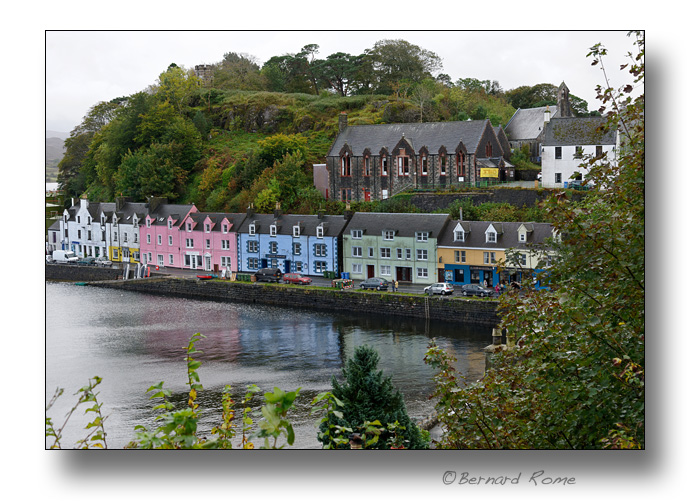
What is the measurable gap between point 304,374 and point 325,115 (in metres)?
3.10

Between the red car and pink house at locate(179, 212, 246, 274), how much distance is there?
69 cm

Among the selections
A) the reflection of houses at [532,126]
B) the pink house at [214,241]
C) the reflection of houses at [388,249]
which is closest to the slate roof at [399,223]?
the reflection of houses at [388,249]

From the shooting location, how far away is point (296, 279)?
32.3ft

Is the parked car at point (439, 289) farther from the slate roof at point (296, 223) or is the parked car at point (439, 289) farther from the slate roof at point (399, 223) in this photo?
the slate roof at point (296, 223)

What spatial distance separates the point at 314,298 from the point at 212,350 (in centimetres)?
201

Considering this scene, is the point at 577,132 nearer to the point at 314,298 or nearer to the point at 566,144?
the point at 566,144

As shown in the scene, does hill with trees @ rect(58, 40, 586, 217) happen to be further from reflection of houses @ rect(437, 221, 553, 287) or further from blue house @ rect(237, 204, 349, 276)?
reflection of houses @ rect(437, 221, 553, 287)

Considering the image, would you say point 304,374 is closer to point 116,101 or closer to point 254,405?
point 254,405

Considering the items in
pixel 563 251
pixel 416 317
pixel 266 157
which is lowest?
pixel 416 317

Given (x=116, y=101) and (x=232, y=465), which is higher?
(x=116, y=101)

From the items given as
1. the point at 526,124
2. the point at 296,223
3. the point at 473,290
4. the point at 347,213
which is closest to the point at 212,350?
the point at 296,223

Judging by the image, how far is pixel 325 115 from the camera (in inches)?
376

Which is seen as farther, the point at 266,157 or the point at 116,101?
the point at 266,157

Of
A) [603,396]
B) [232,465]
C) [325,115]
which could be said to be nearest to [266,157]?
[325,115]
